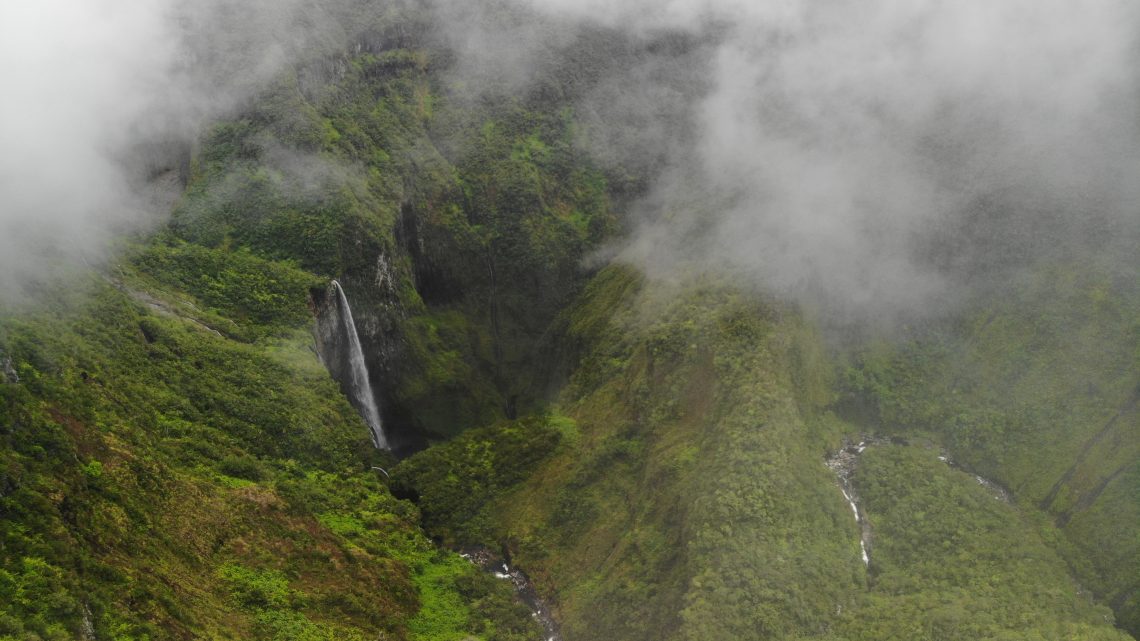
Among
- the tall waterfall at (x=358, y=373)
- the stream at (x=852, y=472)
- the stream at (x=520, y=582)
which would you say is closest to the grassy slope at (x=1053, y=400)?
the stream at (x=852, y=472)

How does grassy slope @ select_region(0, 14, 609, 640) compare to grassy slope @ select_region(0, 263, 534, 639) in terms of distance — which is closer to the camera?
grassy slope @ select_region(0, 263, 534, 639)

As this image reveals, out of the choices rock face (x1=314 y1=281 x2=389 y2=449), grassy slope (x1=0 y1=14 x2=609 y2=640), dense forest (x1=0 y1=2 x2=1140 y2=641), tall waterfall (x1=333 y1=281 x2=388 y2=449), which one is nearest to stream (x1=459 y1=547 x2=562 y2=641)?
→ dense forest (x1=0 y1=2 x2=1140 y2=641)

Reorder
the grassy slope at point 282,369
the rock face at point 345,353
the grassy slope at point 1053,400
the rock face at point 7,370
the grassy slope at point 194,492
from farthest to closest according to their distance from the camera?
1. the rock face at point 345,353
2. the grassy slope at point 1053,400
3. the rock face at point 7,370
4. the grassy slope at point 282,369
5. the grassy slope at point 194,492

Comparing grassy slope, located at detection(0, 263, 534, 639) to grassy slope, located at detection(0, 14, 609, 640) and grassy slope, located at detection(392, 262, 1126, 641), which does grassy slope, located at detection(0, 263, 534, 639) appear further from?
grassy slope, located at detection(392, 262, 1126, 641)

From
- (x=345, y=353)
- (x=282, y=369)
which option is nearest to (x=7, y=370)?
(x=282, y=369)

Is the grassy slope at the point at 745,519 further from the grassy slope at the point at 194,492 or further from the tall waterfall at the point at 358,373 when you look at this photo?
the tall waterfall at the point at 358,373
